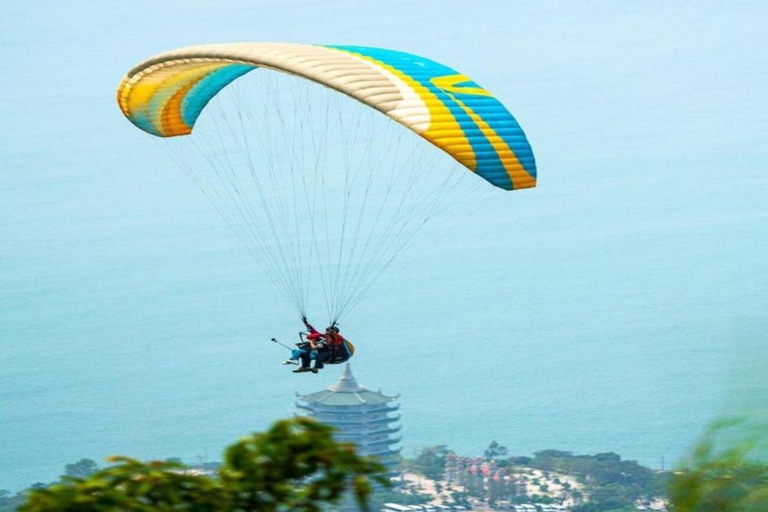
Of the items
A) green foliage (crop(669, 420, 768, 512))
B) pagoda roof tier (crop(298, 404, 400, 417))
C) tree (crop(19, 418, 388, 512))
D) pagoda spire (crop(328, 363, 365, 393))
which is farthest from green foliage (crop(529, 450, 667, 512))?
green foliage (crop(669, 420, 768, 512))

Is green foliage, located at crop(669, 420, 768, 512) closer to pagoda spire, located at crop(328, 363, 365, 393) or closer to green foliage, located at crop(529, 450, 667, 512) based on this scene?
A: green foliage, located at crop(529, 450, 667, 512)

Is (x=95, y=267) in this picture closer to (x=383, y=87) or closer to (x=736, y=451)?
(x=383, y=87)

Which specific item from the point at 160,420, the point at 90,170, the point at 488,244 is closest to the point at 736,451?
the point at 160,420

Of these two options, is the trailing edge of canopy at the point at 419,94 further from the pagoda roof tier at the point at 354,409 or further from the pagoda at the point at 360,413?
the pagoda at the point at 360,413

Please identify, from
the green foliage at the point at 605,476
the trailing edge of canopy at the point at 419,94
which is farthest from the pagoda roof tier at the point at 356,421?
the trailing edge of canopy at the point at 419,94

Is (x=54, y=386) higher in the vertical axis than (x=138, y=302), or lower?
lower
